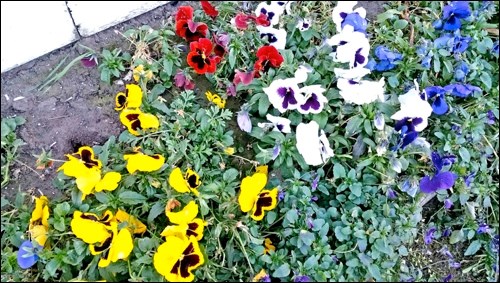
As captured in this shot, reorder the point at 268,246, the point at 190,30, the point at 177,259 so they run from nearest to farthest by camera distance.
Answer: the point at 177,259
the point at 268,246
the point at 190,30

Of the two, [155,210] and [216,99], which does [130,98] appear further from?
[155,210]

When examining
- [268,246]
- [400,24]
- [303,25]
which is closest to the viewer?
[268,246]

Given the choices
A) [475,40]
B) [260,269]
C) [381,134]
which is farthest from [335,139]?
[475,40]

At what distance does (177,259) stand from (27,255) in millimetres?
582

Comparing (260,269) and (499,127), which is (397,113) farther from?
(260,269)

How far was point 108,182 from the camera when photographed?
2.79m

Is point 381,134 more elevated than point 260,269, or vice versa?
point 381,134

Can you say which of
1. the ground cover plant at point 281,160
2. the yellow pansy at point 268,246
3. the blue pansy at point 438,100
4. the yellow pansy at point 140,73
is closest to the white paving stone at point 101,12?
the ground cover plant at point 281,160

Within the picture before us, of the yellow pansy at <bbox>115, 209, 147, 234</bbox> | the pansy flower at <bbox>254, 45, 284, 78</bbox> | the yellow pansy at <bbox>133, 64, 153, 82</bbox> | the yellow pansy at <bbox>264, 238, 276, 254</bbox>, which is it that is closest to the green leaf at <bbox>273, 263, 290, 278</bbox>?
the yellow pansy at <bbox>264, 238, 276, 254</bbox>

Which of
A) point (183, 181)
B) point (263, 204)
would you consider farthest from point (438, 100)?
point (183, 181)

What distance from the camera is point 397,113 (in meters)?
3.04

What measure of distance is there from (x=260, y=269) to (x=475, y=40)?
161 cm

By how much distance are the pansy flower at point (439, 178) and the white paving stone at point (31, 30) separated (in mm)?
1766

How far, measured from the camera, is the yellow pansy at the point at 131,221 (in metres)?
2.78
